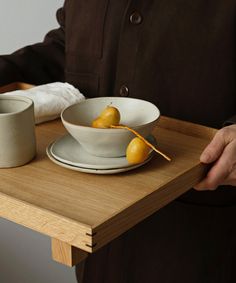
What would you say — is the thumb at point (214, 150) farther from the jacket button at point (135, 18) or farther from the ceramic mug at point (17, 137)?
the jacket button at point (135, 18)

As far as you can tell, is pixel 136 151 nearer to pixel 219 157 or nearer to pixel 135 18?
pixel 219 157

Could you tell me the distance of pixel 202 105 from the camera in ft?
3.12

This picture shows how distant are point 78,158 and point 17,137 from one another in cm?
8

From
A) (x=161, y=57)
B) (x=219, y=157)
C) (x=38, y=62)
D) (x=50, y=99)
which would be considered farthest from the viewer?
(x=38, y=62)

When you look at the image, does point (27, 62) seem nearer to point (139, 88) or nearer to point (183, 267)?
point (139, 88)

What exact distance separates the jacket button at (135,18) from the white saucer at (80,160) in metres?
0.31

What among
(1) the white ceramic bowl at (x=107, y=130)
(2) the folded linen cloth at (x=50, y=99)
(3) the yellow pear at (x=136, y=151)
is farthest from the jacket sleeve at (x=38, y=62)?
(3) the yellow pear at (x=136, y=151)

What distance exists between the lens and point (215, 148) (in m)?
0.71

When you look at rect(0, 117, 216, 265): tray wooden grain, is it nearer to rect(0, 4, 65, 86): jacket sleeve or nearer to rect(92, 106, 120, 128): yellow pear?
rect(92, 106, 120, 128): yellow pear

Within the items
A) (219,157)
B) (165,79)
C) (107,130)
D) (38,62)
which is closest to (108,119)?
(107,130)

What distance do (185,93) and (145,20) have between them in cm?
14

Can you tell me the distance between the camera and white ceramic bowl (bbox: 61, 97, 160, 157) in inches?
26.7

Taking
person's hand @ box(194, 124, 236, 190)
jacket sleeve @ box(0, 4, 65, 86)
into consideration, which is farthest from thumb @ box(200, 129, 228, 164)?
jacket sleeve @ box(0, 4, 65, 86)

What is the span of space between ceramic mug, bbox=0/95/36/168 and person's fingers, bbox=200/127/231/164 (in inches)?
8.6
